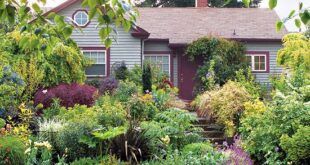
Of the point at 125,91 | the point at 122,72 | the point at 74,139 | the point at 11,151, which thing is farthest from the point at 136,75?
the point at 11,151

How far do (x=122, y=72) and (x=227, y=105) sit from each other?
280 inches

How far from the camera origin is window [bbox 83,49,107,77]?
19406 mm

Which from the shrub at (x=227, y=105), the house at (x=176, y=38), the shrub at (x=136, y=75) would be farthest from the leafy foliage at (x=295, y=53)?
the shrub at (x=136, y=75)

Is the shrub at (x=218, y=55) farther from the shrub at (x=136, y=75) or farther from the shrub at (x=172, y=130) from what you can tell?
the shrub at (x=172, y=130)

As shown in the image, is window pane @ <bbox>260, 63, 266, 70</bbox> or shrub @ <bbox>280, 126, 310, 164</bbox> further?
window pane @ <bbox>260, 63, 266, 70</bbox>

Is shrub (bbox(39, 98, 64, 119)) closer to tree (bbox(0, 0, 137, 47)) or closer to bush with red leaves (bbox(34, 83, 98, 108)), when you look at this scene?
bush with red leaves (bbox(34, 83, 98, 108))

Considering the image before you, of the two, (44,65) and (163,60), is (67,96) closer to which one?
(44,65)

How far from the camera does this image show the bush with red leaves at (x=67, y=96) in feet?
41.1

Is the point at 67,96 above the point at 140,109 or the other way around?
above

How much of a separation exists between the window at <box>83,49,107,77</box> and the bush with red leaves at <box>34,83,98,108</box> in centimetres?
607

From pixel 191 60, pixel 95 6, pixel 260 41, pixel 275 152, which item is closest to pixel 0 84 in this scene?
pixel 275 152

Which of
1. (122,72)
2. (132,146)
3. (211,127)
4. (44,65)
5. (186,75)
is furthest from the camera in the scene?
(186,75)

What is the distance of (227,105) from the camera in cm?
1185

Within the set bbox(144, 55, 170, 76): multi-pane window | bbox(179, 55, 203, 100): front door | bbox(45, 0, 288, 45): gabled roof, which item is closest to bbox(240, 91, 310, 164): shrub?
bbox(45, 0, 288, 45): gabled roof
